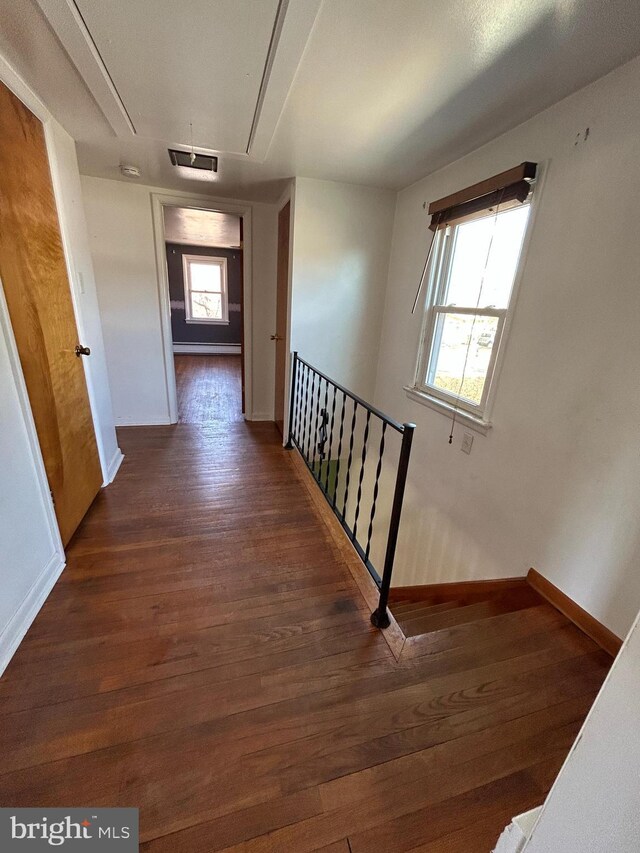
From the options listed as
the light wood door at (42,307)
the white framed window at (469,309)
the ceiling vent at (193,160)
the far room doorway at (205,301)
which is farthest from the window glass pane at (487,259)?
the far room doorway at (205,301)

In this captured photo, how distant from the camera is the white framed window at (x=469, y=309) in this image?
76.7 inches

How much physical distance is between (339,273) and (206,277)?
17.8 ft

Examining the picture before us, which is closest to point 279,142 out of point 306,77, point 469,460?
point 306,77

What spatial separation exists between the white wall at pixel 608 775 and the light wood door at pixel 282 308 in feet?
9.66

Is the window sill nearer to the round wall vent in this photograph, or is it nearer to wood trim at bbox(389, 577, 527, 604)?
wood trim at bbox(389, 577, 527, 604)

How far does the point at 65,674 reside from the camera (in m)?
1.19

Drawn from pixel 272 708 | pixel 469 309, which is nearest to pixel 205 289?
pixel 469 309

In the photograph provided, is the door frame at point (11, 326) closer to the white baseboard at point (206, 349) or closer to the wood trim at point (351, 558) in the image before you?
the wood trim at point (351, 558)

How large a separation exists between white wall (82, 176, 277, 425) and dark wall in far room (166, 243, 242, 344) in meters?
3.94

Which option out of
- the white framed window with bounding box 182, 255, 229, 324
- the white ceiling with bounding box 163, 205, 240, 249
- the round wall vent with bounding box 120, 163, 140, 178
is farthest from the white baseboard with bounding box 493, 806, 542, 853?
the white framed window with bounding box 182, 255, 229, 324

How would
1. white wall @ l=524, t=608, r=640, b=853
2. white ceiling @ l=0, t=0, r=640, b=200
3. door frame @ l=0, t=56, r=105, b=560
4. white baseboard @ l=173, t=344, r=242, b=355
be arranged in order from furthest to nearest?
white baseboard @ l=173, t=344, r=242, b=355 < door frame @ l=0, t=56, r=105, b=560 < white ceiling @ l=0, t=0, r=640, b=200 < white wall @ l=524, t=608, r=640, b=853

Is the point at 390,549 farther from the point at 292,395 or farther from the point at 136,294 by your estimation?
the point at 136,294

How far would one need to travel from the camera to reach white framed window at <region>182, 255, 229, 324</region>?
717cm

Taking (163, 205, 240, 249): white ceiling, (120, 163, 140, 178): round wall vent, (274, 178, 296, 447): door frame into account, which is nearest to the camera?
(120, 163, 140, 178): round wall vent
